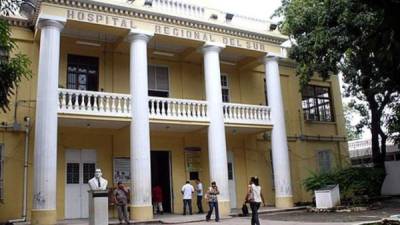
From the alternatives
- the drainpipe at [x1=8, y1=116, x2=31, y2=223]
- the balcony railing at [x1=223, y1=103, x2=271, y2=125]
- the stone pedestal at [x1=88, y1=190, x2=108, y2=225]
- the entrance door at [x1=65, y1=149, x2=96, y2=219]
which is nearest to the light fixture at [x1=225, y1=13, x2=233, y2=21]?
the balcony railing at [x1=223, y1=103, x2=271, y2=125]

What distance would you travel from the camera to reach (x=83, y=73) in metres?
18.2

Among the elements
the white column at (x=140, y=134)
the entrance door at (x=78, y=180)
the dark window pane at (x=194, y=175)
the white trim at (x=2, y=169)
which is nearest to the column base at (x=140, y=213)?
the white column at (x=140, y=134)

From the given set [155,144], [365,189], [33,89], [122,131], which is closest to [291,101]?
[365,189]

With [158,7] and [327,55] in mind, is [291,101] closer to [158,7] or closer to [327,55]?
[327,55]

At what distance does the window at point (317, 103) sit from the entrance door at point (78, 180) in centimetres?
1164

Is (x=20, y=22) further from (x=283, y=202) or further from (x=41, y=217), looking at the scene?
(x=283, y=202)

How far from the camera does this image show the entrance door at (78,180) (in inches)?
667

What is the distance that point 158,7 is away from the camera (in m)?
17.5

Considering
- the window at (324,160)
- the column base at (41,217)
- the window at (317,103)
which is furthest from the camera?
the window at (317,103)

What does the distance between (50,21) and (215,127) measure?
290 inches

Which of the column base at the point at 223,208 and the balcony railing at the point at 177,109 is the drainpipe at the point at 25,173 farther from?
the column base at the point at 223,208

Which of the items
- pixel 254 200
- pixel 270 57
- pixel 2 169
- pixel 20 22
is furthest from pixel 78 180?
pixel 270 57

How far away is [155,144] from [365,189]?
9.19 m

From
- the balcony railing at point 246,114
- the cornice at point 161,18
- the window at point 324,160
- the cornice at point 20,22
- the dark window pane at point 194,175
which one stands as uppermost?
the cornice at point 161,18
